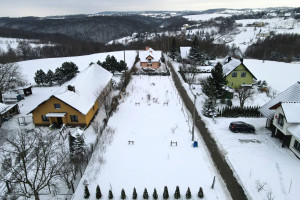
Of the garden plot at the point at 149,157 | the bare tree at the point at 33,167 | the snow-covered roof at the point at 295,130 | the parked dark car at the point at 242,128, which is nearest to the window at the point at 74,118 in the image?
the garden plot at the point at 149,157

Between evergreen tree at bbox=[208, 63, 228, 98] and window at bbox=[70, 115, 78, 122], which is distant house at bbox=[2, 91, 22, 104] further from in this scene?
evergreen tree at bbox=[208, 63, 228, 98]

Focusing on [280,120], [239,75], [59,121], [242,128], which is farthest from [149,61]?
[280,120]

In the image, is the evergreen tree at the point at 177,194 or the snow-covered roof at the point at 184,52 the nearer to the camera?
the evergreen tree at the point at 177,194

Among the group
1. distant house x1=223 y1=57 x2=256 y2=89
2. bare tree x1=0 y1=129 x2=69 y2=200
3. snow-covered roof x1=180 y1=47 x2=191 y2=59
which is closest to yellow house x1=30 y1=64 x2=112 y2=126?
bare tree x1=0 y1=129 x2=69 y2=200

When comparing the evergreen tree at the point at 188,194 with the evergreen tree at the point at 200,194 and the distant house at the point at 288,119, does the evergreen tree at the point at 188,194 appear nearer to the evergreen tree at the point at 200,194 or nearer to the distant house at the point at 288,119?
the evergreen tree at the point at 200,194

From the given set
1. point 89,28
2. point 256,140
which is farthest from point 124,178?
point 89,28

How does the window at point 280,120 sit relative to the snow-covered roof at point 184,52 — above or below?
below
